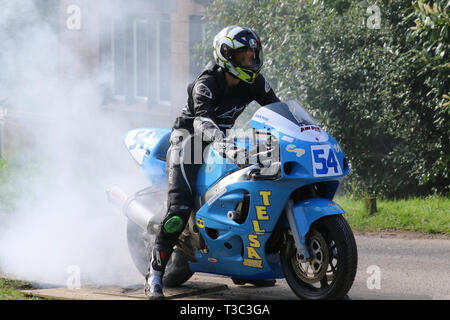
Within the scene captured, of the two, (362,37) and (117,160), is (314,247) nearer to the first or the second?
(362,37)

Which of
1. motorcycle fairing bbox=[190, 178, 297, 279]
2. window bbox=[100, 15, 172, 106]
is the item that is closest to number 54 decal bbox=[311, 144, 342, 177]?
motorcycle fairing bbox=[190, 178, 297, 279]

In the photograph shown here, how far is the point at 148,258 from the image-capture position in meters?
6.62

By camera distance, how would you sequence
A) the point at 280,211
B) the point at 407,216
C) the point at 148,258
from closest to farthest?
the point at 280,211
the point at 148,258
the point at 407,216

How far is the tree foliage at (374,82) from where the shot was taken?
977 cm

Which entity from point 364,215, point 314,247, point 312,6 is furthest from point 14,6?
point 314,247

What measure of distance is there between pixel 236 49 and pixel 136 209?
5.42 ft

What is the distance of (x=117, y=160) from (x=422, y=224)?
568cm

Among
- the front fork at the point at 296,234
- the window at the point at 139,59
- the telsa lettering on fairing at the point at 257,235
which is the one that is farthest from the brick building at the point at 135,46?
the front fork at the point at 296,234

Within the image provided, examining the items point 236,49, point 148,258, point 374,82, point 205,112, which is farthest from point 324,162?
point 374,82

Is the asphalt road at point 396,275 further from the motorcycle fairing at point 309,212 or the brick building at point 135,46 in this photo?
the brick building at point 135,46

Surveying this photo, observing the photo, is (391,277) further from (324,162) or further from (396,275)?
(324,162)

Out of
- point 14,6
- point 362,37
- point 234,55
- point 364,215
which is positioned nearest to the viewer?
point 234,55

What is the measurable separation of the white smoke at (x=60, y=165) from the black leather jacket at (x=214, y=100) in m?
1.47
